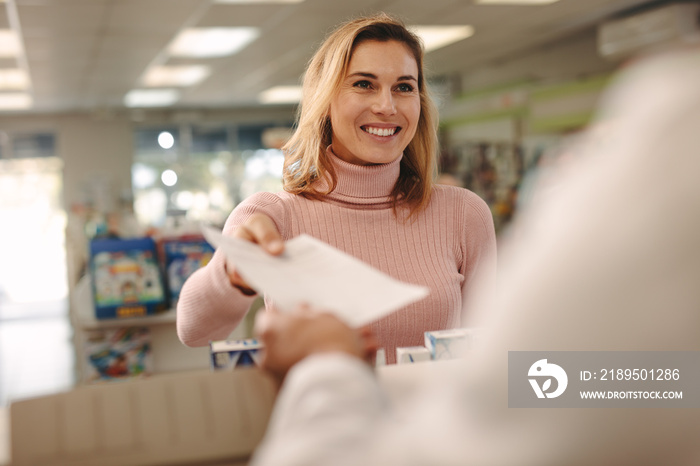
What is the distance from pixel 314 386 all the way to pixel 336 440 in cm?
5

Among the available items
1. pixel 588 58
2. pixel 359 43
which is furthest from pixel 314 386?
pixel 588 58

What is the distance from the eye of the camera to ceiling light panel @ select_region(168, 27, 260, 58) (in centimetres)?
595

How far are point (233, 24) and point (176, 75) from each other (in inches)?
124

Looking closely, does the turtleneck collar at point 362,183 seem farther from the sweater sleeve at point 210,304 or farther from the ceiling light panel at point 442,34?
the ceiling light panel at point 442,34

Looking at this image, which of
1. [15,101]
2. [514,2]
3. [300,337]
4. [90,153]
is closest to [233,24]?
[514,2]

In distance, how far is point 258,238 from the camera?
951 mm

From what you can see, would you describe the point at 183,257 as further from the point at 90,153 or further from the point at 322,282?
the point at 90,153

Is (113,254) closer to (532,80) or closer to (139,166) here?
(532,80)

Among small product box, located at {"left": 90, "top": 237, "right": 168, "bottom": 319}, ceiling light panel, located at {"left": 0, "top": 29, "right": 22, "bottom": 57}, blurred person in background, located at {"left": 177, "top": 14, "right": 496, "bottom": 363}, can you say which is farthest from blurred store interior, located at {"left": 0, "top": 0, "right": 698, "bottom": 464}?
blurred person in background, located at {"left": 177, "top": 14, "right": 496, "bottom": 363}

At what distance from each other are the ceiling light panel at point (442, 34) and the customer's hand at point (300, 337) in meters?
5.66

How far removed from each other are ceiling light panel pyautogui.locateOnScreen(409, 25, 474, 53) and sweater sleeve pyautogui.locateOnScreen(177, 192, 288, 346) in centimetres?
518

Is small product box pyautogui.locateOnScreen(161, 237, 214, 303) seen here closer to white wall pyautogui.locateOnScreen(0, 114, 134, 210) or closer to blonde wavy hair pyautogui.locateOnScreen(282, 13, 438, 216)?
blonde wavy hair pyautogui.locateOnScreen(282, 13, 438, 216)

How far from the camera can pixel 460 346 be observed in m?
0.98

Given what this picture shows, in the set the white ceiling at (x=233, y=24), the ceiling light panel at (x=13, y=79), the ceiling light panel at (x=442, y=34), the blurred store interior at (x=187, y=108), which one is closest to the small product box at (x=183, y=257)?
the blurred store interior at (x=187, y=108)
